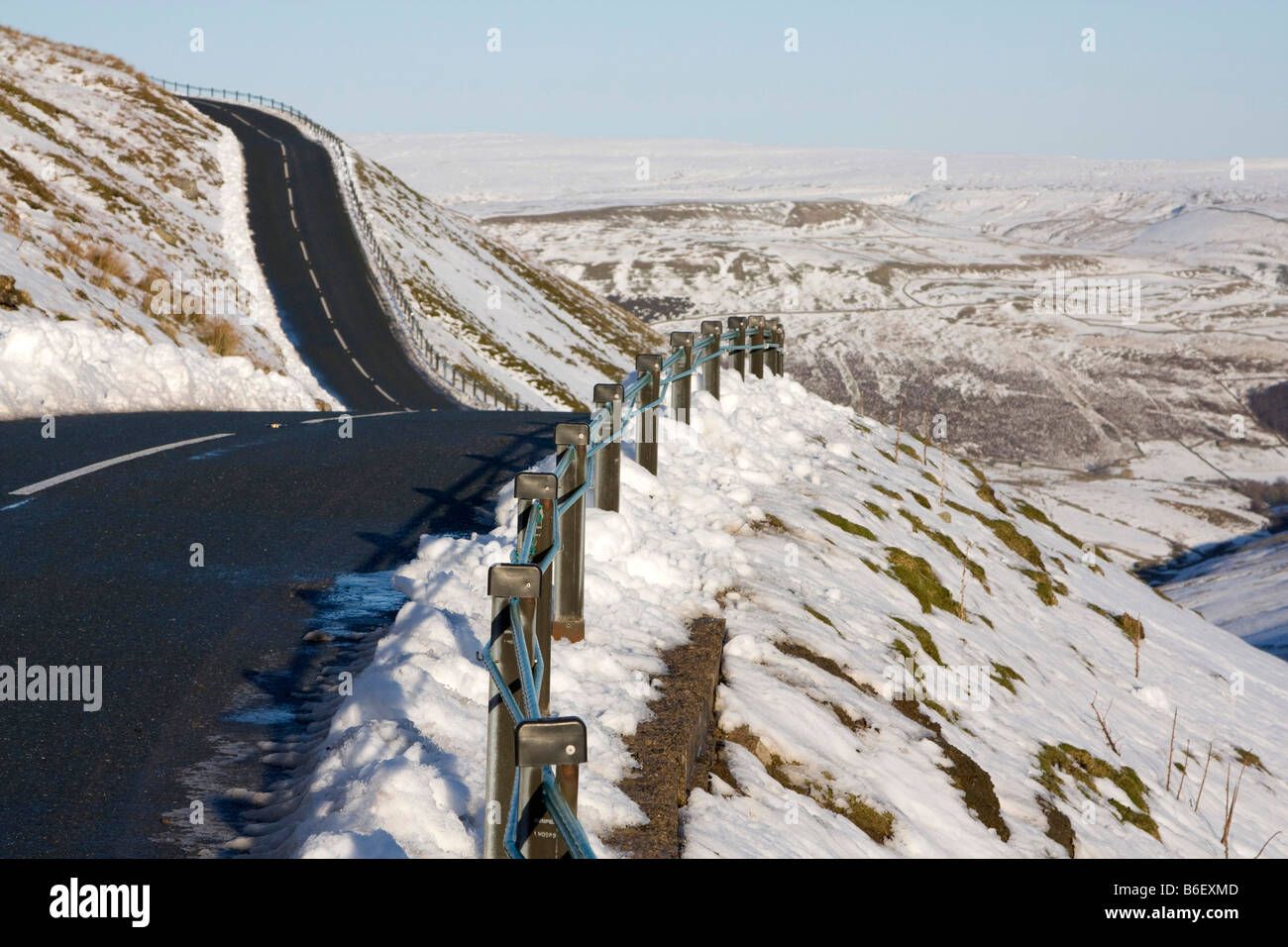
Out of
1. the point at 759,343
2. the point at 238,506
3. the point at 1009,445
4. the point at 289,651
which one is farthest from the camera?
the point at 1009,445

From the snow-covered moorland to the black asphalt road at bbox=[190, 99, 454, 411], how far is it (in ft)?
74.5

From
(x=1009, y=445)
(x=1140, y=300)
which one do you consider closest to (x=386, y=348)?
(x=1009, y=445)

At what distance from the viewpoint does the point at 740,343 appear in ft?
54.3

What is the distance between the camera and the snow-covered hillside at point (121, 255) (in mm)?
16250

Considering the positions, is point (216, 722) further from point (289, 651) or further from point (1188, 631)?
point (1188, 631)

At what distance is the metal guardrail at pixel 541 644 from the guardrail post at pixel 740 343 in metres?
8.86

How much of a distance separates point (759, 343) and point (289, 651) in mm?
12856

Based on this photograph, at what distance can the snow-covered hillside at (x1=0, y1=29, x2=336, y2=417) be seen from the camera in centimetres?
1625

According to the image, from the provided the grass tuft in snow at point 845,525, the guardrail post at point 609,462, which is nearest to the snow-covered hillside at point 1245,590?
the grass tuft in snow at point 845,525

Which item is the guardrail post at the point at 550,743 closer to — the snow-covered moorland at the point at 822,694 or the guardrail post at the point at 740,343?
the snow-covered moorland at the point at 822,694

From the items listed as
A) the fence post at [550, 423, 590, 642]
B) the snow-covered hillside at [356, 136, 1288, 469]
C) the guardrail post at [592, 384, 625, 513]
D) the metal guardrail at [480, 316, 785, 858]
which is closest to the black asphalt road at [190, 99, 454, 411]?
the guardrail post at [592, 384, 625, 513]

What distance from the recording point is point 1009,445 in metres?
92.2

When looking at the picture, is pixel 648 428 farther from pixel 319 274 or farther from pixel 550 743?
pixel 319 274

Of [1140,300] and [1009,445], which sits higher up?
[1140,300]
